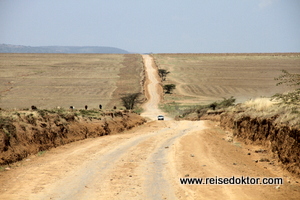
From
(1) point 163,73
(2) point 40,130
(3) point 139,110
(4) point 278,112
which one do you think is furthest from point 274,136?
(1) point 163,73

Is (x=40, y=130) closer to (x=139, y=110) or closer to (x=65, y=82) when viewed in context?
(x=139, y=110)

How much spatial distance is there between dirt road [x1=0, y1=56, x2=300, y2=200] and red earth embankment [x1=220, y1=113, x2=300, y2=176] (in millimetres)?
540

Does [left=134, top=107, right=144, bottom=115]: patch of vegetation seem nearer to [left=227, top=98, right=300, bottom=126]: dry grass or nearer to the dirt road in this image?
[left=227, top=98, right=300, bottom=126]: dry grass

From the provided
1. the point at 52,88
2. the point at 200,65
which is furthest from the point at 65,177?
the point at 200,65

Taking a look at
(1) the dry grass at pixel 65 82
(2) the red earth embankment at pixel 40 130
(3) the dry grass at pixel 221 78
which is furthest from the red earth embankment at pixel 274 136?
(3) the dry grass at pixel 221 78

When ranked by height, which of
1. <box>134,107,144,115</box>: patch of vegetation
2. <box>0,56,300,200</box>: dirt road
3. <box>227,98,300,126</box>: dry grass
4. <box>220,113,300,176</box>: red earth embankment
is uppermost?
<box>227,98,300,126</box>: dry grass

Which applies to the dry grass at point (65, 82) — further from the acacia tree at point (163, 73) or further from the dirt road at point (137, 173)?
the dirt road at point (137, 173)

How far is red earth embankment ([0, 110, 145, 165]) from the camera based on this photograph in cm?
1264

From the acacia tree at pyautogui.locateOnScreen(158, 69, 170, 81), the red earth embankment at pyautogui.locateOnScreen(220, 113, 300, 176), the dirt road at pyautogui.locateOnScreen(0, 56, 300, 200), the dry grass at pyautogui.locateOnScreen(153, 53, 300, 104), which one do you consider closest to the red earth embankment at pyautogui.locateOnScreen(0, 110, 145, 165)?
the dirt road at pyautogui.locateOnScreen(0, 56, 300, 200)

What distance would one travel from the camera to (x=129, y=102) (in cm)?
6400

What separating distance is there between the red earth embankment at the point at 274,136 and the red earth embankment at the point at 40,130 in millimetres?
9562

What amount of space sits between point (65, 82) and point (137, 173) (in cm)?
8524

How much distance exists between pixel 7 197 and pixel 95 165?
147 inches

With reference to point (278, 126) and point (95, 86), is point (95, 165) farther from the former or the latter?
point (95, 86)
